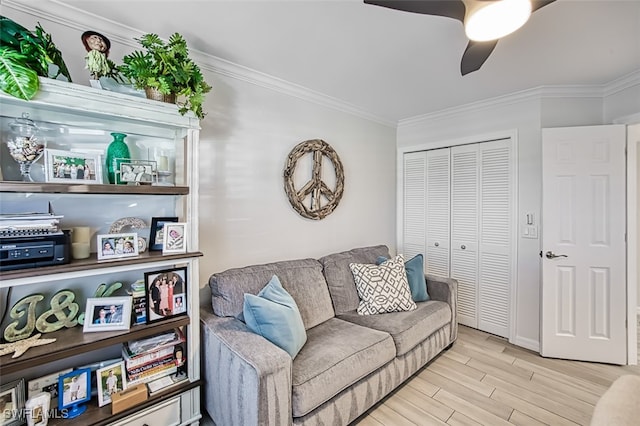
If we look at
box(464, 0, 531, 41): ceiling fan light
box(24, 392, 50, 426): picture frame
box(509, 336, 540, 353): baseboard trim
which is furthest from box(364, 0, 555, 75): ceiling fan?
box(509, 336, 540, 353): baseboard trim

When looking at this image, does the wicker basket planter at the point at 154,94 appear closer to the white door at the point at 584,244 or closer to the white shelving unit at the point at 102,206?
the white shelving unit at the point at 102,206

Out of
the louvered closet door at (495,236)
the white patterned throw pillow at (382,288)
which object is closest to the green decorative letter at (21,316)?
the white patterned throw pillow at (382,288)

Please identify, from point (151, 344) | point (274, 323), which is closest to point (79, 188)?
point (151, 344)

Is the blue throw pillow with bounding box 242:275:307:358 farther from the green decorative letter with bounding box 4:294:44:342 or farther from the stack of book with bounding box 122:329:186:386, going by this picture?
the green decorative letter with bounding box 4:294:44:342

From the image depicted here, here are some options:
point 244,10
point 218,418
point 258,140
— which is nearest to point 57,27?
point 244,10

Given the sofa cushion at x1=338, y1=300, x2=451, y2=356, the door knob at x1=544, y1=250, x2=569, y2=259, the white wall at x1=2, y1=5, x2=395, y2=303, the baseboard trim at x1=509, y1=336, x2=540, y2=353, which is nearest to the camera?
the white wall at x1=2, y1=5, x2=395, y2=303

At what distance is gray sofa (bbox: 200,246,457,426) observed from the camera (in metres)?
1.44

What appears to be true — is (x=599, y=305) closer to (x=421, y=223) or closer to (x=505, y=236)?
(x=505, y=236)

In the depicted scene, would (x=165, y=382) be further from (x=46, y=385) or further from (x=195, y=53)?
(x=195, y=53)

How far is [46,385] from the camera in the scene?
1479 mm

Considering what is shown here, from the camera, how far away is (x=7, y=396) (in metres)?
1.34

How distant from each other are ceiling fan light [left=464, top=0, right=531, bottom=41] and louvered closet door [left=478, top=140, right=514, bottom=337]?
198 cm

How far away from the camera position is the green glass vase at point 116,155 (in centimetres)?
164

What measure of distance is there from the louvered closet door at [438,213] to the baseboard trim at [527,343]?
Result: 903 millimetres
